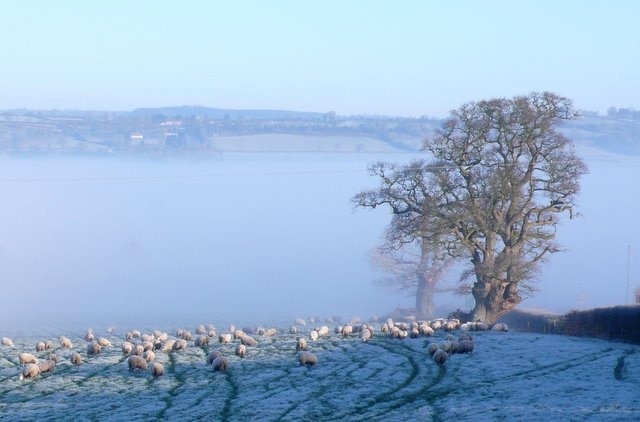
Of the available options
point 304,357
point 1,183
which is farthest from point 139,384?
point 1,183

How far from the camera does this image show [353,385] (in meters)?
23.6

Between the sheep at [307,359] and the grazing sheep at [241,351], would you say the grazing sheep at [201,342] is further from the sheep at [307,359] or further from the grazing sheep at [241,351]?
the sheep at [307,359]

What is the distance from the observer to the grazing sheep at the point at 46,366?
26.7m

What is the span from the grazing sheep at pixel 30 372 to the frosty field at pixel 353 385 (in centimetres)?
20

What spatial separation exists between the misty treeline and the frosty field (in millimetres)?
10417

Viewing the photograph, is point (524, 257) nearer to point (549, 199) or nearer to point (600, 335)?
point (549, 199)

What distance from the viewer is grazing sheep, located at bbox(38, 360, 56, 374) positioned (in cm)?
2665

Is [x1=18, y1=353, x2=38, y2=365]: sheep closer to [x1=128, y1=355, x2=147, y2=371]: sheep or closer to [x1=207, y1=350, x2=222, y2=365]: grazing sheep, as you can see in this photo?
[x1=128, y1=355, x2=147, y2=371]: sheep

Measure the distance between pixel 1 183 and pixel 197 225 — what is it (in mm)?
42657

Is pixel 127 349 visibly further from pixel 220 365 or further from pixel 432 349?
pixel 432 349

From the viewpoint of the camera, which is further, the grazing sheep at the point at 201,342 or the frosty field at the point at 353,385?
the grazing sheep at the point at 201,342

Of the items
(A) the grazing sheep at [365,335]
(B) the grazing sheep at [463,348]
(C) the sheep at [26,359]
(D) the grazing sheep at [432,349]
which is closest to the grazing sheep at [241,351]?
(A) the grazing sheep at [365,335]

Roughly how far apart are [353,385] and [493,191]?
18.6 metres

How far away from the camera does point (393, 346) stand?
29656 millimetres
